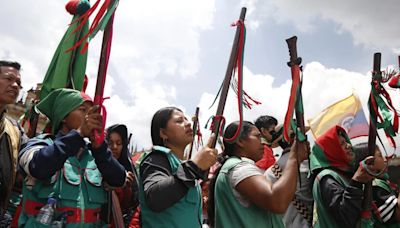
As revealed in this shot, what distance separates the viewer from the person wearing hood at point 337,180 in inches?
117

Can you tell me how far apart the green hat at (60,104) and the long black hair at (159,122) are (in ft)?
1.82

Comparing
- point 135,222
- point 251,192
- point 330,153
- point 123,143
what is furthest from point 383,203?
point 123,143

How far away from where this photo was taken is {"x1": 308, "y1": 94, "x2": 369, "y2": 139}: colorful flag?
4402mm

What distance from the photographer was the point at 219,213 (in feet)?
8.86

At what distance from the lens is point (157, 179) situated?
7.93 feet

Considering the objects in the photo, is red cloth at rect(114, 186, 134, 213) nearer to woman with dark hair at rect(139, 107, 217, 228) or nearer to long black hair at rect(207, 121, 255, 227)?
woman with dark hair at rect(139, 107, 217, 228)

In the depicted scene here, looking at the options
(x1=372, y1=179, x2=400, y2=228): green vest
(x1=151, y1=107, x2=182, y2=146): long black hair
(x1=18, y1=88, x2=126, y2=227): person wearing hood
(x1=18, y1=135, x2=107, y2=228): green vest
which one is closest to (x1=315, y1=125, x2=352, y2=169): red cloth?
(x1=372, y1=179, x2=400, y2=228): green vest

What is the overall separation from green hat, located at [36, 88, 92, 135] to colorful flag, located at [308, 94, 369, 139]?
288 centimetres

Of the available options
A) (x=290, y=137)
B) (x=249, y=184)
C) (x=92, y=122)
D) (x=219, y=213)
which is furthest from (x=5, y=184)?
(x=290, y=137)

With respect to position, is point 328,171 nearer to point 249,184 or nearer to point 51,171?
point 249,184

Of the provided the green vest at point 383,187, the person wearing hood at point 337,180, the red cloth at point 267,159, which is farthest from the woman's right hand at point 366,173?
the red cloth at point 267,159

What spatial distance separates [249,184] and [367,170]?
113 cm

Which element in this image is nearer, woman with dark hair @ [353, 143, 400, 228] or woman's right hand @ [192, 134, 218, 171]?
woman's right hand @ [192, 134, 218, 171]

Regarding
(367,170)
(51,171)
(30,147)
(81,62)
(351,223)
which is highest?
(81,62)
